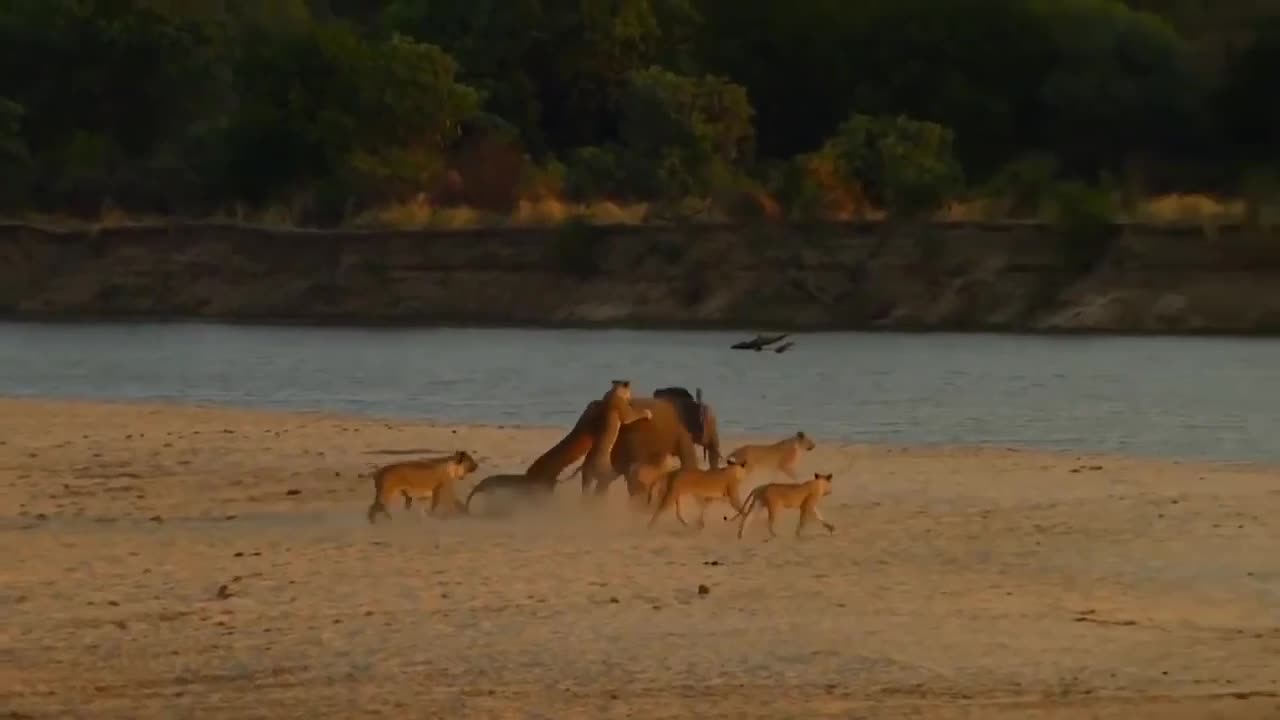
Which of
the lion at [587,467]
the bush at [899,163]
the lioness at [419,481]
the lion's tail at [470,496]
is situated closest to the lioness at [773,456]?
the lion at [587,467]

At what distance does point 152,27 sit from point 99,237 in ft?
39.4

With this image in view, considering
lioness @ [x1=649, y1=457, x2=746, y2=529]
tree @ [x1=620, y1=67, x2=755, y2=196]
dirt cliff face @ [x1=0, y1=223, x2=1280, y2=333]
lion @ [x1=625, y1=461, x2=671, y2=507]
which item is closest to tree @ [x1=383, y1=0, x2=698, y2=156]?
tree @ [x1=620, y1=67, x2=755, y2=196]

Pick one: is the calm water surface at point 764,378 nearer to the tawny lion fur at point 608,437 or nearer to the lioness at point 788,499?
the tawny lion fur at point 608,437

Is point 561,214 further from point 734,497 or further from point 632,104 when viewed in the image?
point 734,497

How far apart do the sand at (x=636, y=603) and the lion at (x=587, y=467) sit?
0.56ft

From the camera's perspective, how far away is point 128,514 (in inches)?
686

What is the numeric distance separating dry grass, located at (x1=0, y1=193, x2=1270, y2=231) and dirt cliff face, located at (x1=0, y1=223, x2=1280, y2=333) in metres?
0.80

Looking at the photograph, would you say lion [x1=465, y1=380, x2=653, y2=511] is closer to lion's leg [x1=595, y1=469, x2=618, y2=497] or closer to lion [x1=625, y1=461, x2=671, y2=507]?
lion's leg [x1=595, y1=469, x2=618, y2=497]

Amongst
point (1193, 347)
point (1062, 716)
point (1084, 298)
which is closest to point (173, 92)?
point (1084, 298)

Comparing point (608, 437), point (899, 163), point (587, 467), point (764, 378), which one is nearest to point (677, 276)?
point (899, 163)

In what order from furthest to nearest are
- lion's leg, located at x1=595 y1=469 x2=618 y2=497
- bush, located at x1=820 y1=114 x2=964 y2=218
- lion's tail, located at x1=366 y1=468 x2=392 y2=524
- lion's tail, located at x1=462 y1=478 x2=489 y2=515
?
bush, located at x1=820 y1=114 x2=964 y2=218, lion's leg, located at x1=595 y1=469 x2=618 y2=497, lion's tail, located at x1=462 y1=478 x2=489 y2=515, lion's tail, located at x1=366 y1=468 x2=392 y2=524

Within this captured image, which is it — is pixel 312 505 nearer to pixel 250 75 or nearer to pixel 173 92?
pixel 250 75

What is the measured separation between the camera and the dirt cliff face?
49594 millimetres

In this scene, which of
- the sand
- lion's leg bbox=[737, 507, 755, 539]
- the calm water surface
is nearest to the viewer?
the sand
